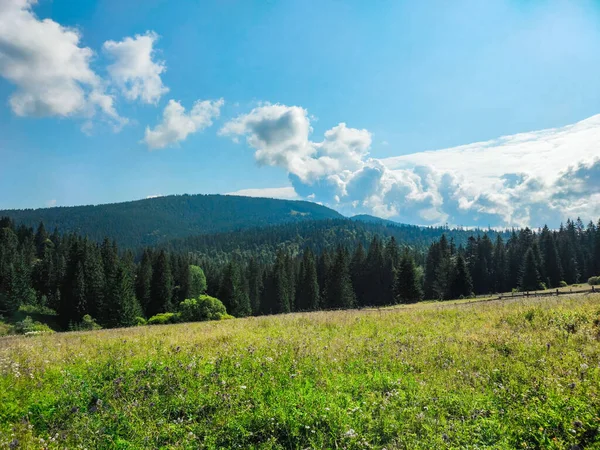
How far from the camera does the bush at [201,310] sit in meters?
36.3

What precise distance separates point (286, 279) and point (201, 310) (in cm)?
4589

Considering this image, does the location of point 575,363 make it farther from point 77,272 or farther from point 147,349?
point 77,272

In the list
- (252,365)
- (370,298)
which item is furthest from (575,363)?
(370,298)

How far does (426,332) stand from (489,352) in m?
3.42

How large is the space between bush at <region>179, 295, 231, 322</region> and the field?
24033 mm

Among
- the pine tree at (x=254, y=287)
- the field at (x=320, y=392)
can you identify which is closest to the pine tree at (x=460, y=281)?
the pine tree at (x=254, y=287)

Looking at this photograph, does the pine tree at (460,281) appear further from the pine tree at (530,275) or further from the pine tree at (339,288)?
the pine tree at (339,288)

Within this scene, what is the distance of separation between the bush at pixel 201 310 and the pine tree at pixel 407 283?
43.0 metres

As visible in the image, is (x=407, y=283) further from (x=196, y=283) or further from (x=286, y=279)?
(x=196, y=283)

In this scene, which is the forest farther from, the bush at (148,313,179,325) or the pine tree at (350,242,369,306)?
the bush at (148,313,179,325)

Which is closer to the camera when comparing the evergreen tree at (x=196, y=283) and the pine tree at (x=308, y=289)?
the pine tree at (x=308, y=289)

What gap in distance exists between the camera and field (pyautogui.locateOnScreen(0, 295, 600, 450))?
5766mm

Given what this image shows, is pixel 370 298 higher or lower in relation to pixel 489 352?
lower

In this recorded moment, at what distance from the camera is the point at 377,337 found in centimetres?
1270
